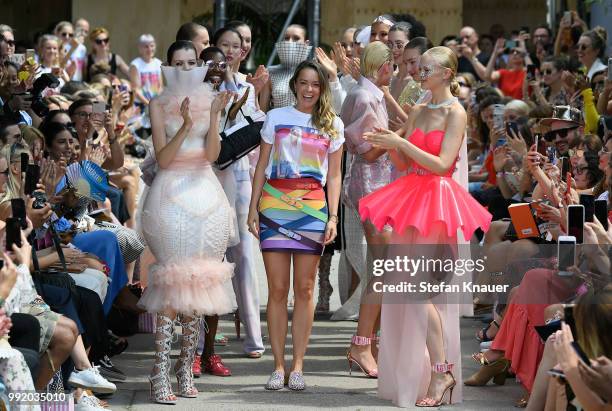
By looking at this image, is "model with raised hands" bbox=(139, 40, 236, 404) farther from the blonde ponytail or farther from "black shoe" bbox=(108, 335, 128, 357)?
the blonde ponytail

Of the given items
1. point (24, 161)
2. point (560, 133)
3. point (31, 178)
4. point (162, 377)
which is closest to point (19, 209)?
point (31, 178)

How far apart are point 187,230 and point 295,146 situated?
89 centimetres

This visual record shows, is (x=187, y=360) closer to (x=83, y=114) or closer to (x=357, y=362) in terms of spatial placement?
(x=357, y=362)

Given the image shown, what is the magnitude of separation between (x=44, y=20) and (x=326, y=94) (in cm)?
1810

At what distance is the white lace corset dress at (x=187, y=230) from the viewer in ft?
25.0

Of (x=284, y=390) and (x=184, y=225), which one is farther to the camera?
(x=284, y=390)

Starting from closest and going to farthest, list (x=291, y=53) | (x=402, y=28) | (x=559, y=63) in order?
(x=291, y=53), (x=402, y=28), (x=559, y=63)

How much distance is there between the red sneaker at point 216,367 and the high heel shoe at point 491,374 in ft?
5.03


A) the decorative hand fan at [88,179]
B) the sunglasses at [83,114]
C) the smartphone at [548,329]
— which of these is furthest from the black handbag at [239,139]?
the smartphone at [548,329]

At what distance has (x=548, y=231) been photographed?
336 inches

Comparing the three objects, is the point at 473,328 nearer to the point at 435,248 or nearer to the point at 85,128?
the point at 435,248

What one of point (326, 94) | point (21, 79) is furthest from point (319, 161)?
point (21, 79)

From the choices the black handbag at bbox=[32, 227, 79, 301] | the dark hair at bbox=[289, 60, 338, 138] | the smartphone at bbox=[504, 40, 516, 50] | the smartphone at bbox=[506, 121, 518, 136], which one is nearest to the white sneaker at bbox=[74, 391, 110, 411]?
the black handbag at bbox=[32, 227, 79, 301]

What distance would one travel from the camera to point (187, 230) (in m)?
7.64
